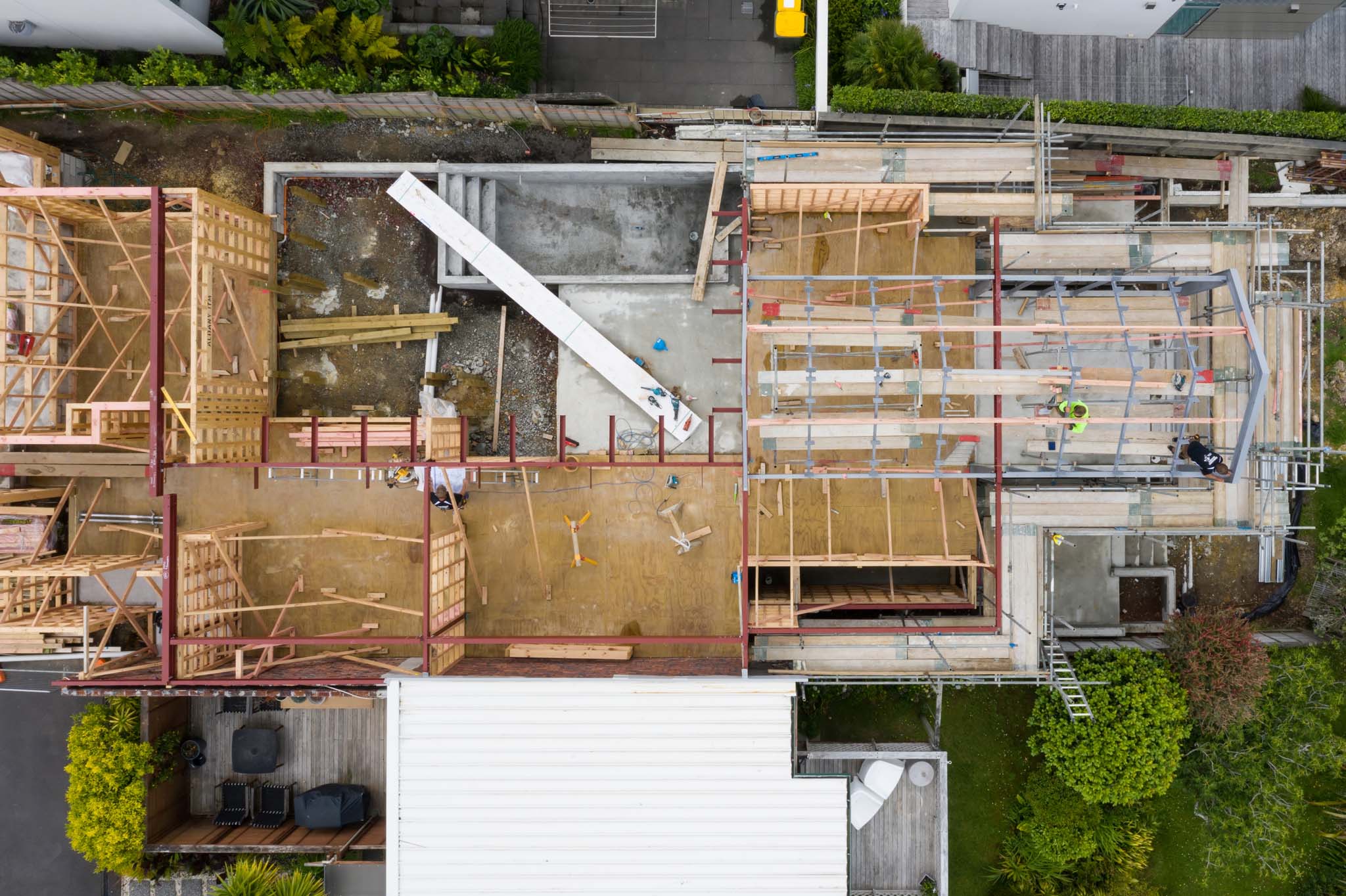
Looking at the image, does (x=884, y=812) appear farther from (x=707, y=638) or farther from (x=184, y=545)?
(x=184, y=545)

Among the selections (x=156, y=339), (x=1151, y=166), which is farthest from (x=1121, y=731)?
(x=156, y=339)

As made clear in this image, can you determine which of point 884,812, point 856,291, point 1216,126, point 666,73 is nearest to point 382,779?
point 884,812

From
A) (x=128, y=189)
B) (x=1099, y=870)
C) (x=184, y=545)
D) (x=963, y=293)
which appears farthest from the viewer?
(x=1099, y=870)

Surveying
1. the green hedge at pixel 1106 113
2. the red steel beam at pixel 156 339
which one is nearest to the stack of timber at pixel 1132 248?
the green hedge at pixel 1106 113

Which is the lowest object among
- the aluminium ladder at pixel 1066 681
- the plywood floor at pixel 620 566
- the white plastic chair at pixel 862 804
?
the white plastic chair at pixel 862 804

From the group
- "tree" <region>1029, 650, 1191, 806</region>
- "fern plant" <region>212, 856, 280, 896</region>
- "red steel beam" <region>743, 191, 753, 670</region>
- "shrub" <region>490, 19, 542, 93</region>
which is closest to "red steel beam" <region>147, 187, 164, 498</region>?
"shrub" <region>490, 19, 542, 93</region>

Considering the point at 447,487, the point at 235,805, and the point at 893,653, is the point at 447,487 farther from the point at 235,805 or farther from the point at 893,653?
the point at 893,653

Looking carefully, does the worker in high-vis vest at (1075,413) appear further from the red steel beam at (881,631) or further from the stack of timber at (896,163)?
the stack of timber at (896,163)
